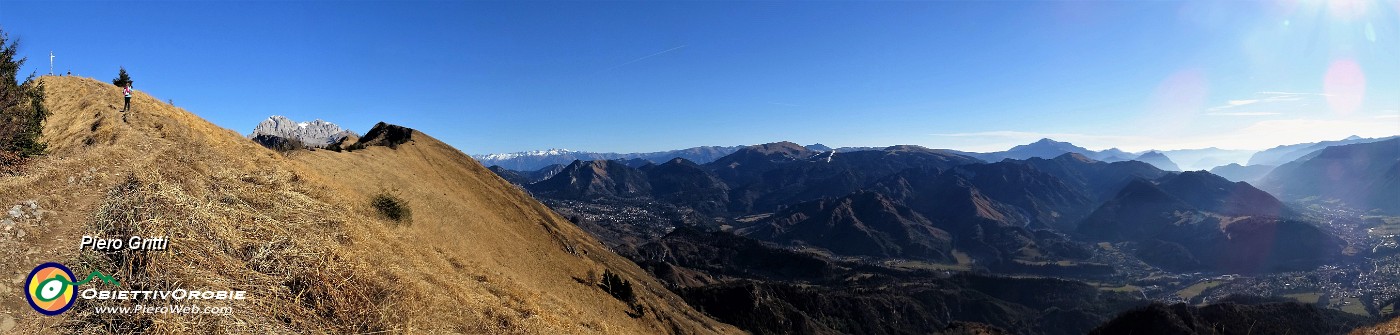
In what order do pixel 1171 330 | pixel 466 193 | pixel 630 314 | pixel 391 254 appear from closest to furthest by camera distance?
pixel 391 254
pixel 630 314
pixel 466 193
pixel 1171 330

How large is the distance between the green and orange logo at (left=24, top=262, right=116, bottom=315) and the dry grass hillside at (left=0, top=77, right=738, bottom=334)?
0.23m

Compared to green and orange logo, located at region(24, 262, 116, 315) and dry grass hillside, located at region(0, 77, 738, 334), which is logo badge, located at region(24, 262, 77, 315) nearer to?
green and orange logo, located at region(24, 262, 116, 315)

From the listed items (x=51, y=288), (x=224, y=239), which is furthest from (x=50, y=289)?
(x=224, y=239)

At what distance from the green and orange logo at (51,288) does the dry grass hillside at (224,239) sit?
0.23 metres

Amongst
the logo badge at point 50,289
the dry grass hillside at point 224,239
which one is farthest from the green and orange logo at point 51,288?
the dry grass hillside at point 224,239

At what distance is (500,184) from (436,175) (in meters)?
20.3

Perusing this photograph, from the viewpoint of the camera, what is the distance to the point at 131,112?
27.9 metres

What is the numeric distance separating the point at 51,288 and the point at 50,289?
0.13 ft

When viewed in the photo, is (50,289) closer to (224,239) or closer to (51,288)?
(51,288)

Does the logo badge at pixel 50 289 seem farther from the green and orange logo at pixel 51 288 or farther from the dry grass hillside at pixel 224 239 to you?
the dry grass hillside at pixel 224 239

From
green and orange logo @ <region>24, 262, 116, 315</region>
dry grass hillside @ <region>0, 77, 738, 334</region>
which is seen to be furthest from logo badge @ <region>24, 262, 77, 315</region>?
dry grass hillside @ <region>0, 77, 738, 334</region>

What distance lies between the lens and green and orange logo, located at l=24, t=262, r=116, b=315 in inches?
493

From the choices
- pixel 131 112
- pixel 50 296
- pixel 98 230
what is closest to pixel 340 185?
pixel 131 112

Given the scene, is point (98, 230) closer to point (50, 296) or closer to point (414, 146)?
point (50, 296)
